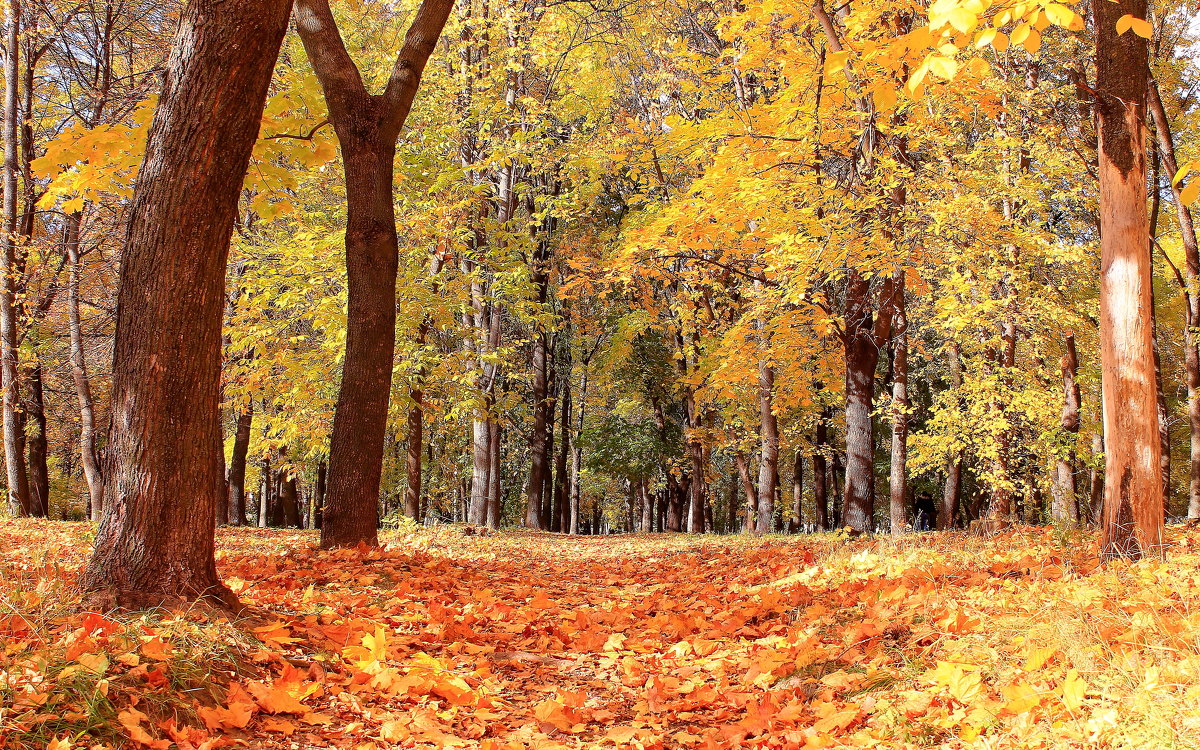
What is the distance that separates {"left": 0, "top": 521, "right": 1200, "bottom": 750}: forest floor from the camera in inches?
92.3

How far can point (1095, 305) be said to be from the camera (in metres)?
14.1

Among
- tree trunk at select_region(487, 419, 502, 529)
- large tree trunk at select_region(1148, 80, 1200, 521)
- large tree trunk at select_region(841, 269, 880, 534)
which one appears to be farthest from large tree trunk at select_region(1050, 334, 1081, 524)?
tree trunk at select_region(487, 419, 502, 529)

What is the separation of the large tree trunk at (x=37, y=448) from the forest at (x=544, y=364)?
12cm

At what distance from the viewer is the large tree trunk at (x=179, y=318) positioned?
3.39 m

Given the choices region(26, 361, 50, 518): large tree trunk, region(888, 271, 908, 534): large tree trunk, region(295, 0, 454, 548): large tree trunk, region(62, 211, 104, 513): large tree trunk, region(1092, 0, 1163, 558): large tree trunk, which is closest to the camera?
region(1092, 0, 1163, 558): large tree trunk

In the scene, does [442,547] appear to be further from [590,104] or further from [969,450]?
[590,104]

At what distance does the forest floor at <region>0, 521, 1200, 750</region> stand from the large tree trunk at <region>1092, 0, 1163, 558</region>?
429 mm

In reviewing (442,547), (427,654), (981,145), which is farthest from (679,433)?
(427,654)

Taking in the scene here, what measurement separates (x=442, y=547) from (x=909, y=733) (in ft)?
23.8

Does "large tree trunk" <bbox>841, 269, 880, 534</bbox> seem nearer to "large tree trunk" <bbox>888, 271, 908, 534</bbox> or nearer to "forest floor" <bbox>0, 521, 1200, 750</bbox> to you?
"large tree trunk" <bbox>888, 271, 908, 534</bbox>

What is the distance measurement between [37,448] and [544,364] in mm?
11065

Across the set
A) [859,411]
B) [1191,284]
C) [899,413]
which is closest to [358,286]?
[899,413]

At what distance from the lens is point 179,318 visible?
11.6ft

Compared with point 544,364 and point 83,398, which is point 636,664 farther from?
point 544,364
